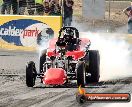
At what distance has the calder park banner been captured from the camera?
20.8 meters

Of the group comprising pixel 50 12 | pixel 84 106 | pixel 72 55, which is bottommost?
pixel 84 106

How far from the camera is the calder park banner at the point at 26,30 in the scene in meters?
20.8

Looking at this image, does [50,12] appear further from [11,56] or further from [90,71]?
[90,71]

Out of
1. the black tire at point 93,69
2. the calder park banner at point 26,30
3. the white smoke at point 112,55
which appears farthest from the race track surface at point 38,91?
the calder park banner at point 26,30

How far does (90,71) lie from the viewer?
1326cm

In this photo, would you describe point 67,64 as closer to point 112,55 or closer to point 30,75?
point 30,75

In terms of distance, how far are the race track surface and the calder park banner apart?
200 inches

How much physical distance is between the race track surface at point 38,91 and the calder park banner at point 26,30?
200 inches

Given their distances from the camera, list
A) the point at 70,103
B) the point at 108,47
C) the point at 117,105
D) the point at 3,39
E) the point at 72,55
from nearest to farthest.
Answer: the point at 117,105, the point at 70,103, the point at 72,55, the point at 108,47, the point at 3,39

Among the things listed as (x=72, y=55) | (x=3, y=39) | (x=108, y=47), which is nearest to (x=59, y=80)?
(x=72, y=55)

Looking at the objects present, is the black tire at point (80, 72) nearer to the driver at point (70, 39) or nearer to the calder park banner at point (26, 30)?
the driver at point (70, 39)

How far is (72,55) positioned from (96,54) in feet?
3.05

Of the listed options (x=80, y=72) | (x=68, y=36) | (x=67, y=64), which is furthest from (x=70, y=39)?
(x=80, y=72)

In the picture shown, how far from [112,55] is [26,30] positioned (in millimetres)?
5130
